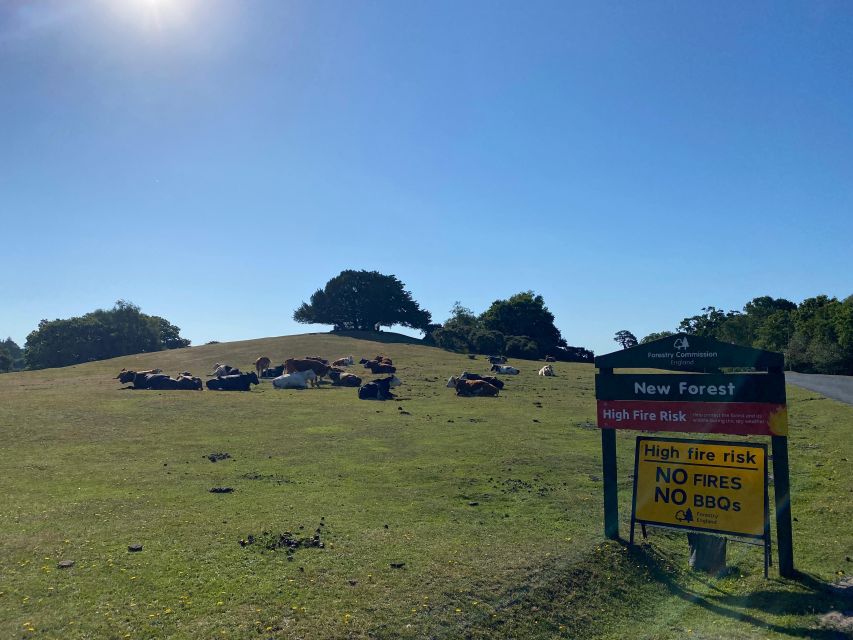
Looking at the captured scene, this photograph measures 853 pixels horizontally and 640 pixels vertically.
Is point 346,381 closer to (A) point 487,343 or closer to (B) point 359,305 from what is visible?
(A) point 487,343

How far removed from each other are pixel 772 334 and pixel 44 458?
92941 millimetres

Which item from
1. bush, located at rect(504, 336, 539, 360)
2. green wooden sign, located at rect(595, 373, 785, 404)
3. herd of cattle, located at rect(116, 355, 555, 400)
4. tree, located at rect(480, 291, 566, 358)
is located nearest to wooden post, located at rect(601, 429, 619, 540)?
green wooden sign, located at rect(595, 373, 785, 404)

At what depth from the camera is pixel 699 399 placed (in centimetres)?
1040

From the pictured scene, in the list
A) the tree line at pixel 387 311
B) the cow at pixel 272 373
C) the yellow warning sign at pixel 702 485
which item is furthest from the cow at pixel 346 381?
the tree line at pixel 387 311

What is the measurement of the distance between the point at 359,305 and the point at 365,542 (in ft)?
338

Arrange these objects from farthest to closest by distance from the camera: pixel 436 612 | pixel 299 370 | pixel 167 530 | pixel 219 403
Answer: pixel 299 370
pixel 219 403
pixel 167 530
pixel 436 612

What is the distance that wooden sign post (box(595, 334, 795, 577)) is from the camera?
32.0 feet

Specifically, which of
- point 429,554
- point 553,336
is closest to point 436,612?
point 429,554

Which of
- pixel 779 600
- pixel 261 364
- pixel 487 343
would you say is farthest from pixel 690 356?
pixel 487 343

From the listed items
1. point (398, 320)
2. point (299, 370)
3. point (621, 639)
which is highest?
point (398, 320)

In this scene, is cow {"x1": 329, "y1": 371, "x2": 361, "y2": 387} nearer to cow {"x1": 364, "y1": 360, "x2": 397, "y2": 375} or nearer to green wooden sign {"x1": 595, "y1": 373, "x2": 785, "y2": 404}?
cow {"x1": 364, "y1": 360, "x2": 397, "y2": 375}

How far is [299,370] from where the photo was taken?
44156 mm

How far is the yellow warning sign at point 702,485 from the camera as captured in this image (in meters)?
9.89

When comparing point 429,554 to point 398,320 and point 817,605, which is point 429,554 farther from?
point 398,320
